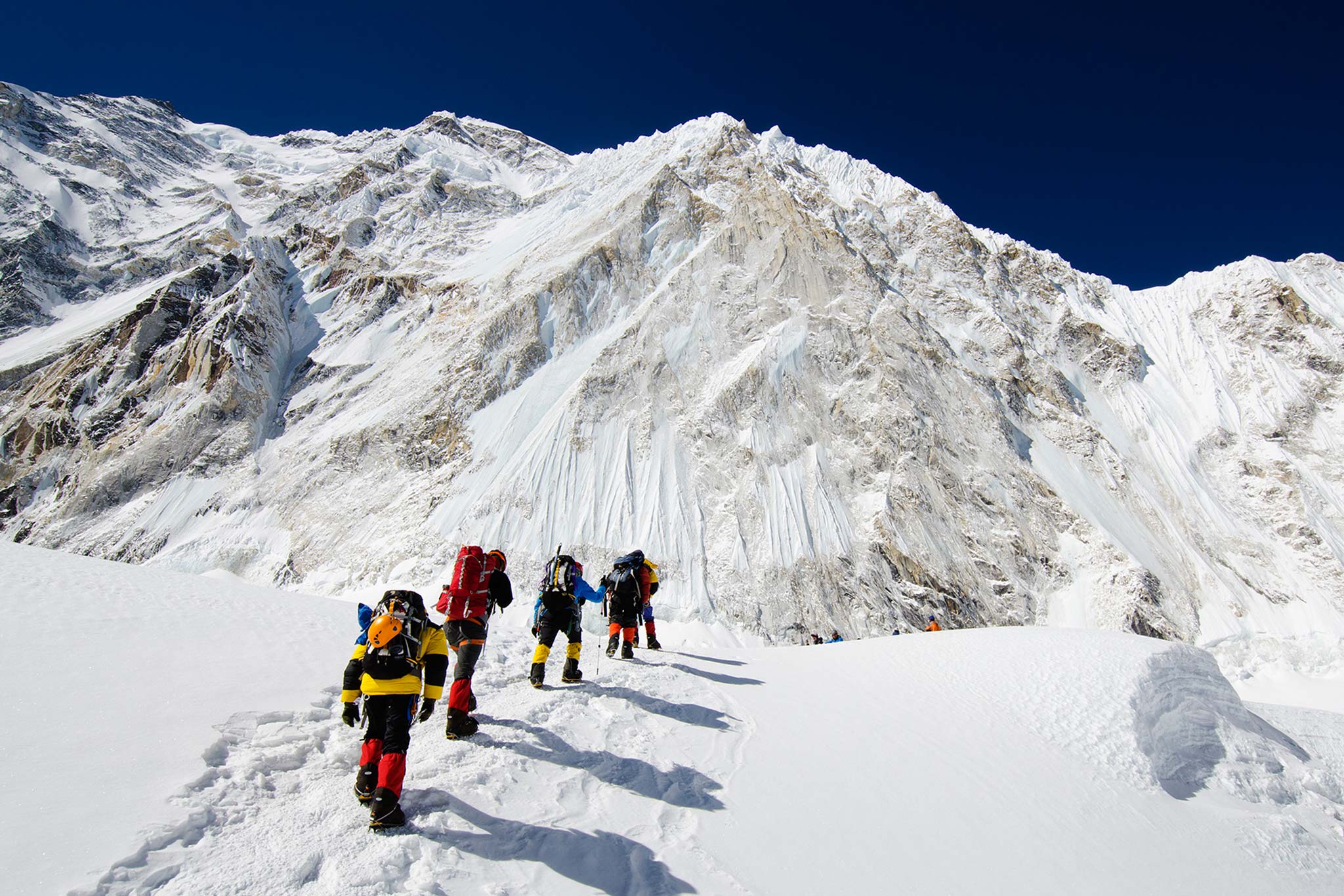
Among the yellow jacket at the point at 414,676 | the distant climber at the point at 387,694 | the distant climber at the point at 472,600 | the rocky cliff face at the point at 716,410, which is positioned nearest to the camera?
the distant climber at the point at 387,694

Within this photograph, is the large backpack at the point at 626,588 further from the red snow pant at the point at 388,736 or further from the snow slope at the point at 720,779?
the red snow pant at the point at 388,736

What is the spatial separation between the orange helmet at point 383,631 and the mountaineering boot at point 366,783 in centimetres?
81

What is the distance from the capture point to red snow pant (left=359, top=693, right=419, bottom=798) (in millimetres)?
4090

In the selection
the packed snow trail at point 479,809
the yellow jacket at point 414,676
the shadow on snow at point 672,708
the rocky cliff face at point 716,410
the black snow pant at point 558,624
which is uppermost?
the rocky cliff face at point 716,410

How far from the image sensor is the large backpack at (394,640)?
14.7ft

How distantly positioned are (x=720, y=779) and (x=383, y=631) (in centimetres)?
307

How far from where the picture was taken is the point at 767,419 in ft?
102

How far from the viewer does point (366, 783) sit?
4.26 metres

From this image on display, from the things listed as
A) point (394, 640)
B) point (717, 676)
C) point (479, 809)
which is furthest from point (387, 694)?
point (717, 676)

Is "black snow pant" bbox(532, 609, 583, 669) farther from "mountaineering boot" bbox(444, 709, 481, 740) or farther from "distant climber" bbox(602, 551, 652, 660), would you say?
"mountaineering boot" bbox(444, 709, 481, 740)

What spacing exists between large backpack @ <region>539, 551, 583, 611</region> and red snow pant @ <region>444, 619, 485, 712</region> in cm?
114

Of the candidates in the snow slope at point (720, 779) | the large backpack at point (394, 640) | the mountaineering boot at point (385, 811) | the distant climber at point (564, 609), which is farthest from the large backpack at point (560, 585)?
the mountaineering boot at point (385, 811)

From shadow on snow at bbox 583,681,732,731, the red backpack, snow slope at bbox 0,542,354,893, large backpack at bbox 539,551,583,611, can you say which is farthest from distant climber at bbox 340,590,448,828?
large backpack at bbox 539,551,583,611

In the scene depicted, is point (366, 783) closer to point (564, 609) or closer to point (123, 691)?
point (123, 691)
